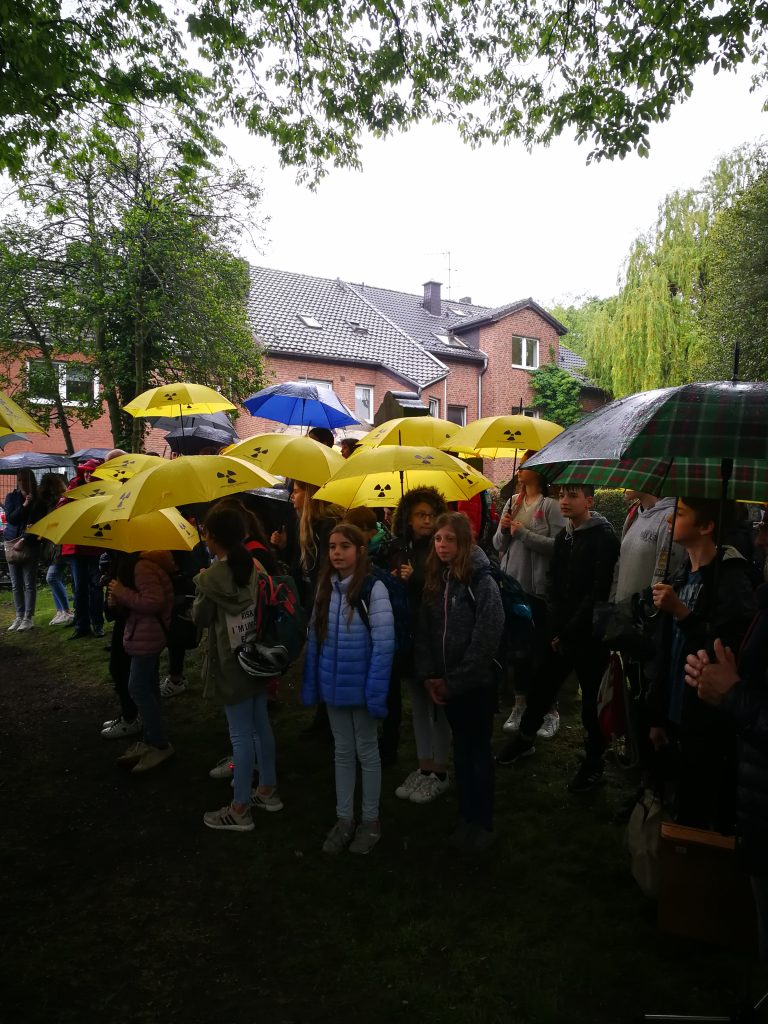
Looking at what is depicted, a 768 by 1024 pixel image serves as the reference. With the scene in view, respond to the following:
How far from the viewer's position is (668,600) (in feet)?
10.3

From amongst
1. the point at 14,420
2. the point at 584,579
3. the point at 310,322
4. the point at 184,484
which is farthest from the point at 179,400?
the point at 310,322

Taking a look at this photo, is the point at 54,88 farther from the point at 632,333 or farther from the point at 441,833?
the point at 632,333

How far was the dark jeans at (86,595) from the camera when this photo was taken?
364 inches

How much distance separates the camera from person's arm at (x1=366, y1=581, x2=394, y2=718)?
3.99 m

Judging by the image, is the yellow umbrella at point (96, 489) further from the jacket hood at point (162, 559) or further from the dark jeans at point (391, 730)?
the dark jeans at point (391, 730)

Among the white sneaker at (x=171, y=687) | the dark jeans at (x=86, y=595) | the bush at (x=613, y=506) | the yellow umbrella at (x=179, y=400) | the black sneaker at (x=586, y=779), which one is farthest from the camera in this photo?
the bush at (x=613, y=506)

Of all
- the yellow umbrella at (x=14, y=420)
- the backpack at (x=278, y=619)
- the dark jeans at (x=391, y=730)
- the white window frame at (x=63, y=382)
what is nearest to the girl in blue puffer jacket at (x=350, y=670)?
the backpack at (x=278, y=619)

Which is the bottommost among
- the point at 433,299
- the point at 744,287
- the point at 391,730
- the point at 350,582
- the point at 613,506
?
the point at 391,730

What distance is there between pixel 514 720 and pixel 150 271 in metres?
13.3

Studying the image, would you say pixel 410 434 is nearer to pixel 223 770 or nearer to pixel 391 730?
pixel 391 730

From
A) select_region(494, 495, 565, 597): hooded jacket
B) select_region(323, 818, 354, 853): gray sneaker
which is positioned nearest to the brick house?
select_region(494, 495, 565, 597): hooded jacket

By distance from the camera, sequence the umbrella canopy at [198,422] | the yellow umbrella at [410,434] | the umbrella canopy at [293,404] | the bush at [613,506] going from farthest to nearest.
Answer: the bush at [613,506]
the umbrella canopy at [198,422]
the umbrella canopy at [293,404]
the yellow umbrella at [410,434]

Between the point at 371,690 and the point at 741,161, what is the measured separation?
80.9 ft

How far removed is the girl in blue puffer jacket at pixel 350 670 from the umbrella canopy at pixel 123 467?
2904 mm
